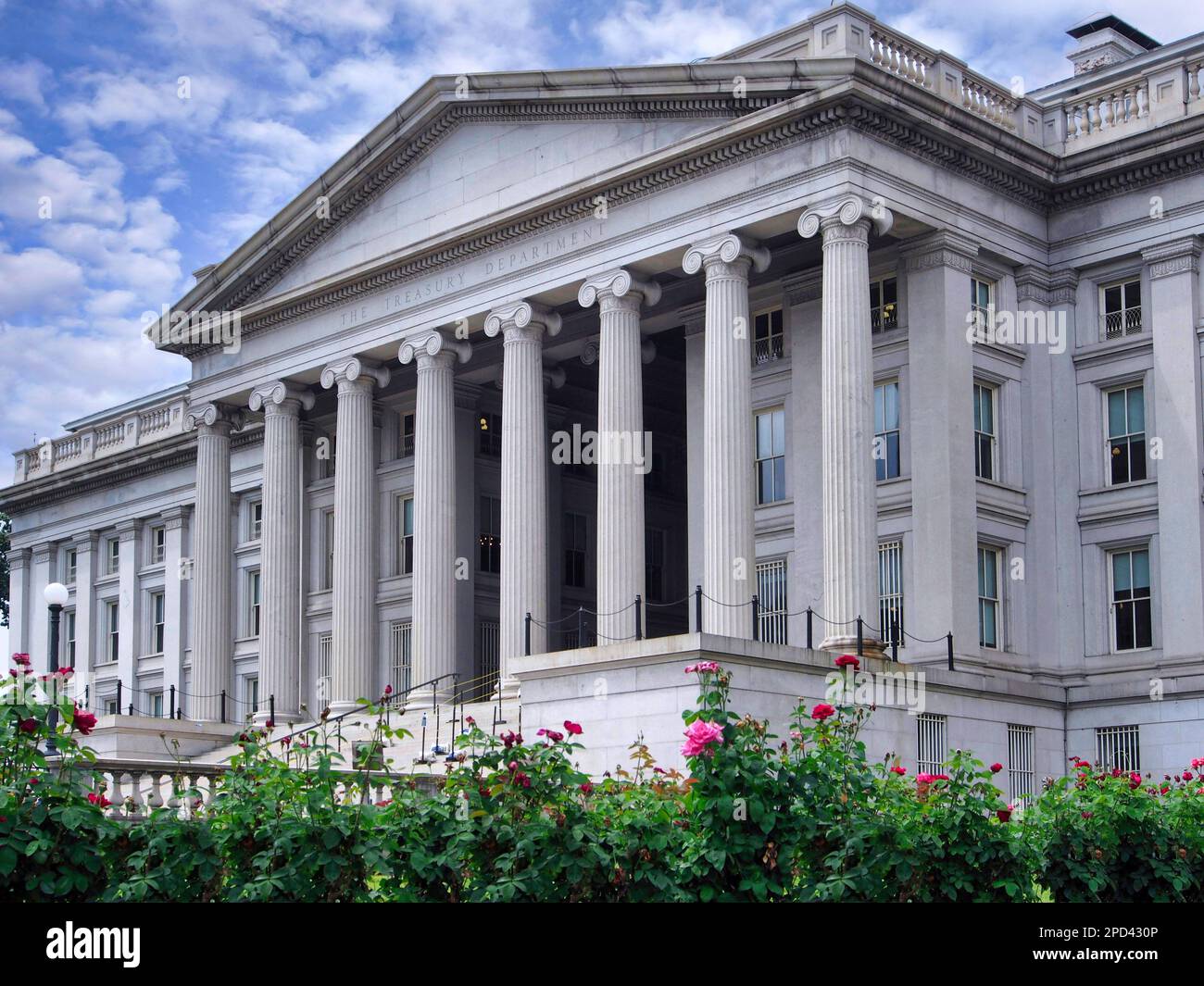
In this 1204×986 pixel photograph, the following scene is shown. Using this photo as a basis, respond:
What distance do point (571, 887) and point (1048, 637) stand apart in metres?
26.7

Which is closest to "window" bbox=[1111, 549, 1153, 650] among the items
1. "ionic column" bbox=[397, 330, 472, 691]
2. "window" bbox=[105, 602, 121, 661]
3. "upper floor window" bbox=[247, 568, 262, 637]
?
"ionic column" bbox=[397, 330, 472, 691]

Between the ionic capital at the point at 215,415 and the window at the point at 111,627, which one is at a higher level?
the ionic capital at the point at 215,415

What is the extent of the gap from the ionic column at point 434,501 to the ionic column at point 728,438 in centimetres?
881

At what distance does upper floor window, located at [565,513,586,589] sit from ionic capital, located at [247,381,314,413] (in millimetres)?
8629

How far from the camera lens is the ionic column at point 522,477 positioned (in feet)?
135

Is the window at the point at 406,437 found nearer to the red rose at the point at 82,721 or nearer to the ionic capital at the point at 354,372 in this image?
the ionic capital at the point at 354,372

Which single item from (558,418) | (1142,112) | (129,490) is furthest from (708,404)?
(129,490)

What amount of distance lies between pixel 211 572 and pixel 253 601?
1058cm

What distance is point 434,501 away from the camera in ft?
147

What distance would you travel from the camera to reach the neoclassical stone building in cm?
3622

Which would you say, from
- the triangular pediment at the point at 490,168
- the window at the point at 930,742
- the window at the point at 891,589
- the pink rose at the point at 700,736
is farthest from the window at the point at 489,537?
the pink rose at the point at 700,736

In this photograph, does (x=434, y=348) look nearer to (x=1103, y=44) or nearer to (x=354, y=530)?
(x=354, y=530)
